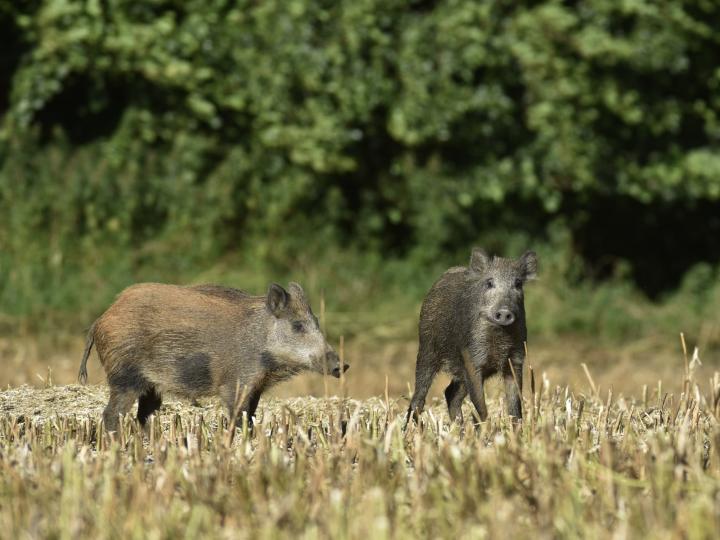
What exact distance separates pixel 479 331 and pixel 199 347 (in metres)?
1.50

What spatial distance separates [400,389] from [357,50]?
3.82 meters

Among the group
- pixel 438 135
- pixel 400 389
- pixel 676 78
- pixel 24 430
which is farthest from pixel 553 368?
pixel 24 430

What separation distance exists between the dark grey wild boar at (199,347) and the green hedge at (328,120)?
6.62 meters

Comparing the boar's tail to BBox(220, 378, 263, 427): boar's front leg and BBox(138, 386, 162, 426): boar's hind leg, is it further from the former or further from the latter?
BBox(220, 378, 263, 427): boar's front leg

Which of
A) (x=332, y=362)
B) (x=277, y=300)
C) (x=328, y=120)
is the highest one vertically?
(x=328, y=120)

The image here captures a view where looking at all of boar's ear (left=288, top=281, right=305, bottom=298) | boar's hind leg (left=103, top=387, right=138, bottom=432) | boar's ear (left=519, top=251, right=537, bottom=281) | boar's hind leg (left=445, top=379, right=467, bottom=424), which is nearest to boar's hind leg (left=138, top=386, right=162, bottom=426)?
boar's hind leg (left=103, top=387, right=138, bottom=432)

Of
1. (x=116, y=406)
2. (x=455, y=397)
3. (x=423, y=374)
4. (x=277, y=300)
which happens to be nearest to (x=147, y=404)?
(x=116, y=406)

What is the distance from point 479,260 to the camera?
731 cm

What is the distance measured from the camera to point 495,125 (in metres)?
14.6

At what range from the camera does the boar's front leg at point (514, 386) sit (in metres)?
6.96

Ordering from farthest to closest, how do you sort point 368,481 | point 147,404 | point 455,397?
point 455,397 → point 147,404 → point 368,481

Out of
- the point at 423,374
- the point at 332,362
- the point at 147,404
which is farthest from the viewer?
the point at 423,374

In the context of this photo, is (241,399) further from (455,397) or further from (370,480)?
(370,480)

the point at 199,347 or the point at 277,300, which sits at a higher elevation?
the point at 277,300
